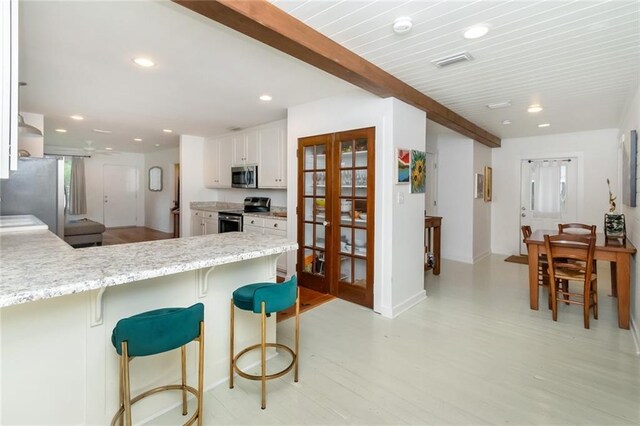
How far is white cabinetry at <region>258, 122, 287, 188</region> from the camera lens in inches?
191

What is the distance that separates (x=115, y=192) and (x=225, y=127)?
19.4ft

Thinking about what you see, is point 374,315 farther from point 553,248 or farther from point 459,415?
point 553,248

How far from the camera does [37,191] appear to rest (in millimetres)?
3605

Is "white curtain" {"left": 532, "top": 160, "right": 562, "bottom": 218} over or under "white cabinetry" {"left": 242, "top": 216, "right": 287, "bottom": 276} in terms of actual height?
over

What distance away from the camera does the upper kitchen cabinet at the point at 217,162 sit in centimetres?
596

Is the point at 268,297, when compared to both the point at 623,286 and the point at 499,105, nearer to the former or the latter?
the point at 623,286

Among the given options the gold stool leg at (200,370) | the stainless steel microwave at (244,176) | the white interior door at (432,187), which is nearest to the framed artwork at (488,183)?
the white interior door at (432,187)

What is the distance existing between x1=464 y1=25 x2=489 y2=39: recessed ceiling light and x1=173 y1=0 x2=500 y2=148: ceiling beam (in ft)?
2.42

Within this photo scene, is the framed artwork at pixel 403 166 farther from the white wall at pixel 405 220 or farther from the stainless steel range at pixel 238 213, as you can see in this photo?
the stainless steel range at pixel 238 213

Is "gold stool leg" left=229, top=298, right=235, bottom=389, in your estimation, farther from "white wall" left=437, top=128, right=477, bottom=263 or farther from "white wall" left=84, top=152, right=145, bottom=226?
"white wall" left=84, top=152, right=145, bottom=226

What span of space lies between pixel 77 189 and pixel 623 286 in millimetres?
11047

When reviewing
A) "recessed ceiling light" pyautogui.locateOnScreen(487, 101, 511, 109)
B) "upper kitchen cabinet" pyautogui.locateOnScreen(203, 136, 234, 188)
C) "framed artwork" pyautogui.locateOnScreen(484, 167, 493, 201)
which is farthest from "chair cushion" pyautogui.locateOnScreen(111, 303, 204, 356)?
"framed artwork" pyautogui.locateOnScreen(484, 167, 493, 201)

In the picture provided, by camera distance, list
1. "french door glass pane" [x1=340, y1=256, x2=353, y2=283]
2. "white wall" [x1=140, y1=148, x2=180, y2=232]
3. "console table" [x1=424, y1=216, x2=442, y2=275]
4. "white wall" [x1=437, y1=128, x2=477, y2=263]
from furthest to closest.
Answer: "white wall" [x1=140, y1=148, x2=180, y2=232]
"white wall" [x1=437, y1=128, x2=477, y2=263]
"console table" [x1=424, y1=216, x2=442, y2=275]
"french door glass pane" [x1=340, y1=256, x2=353, y2=283]

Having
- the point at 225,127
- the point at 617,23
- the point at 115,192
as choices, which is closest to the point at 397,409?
the point at 617,23
